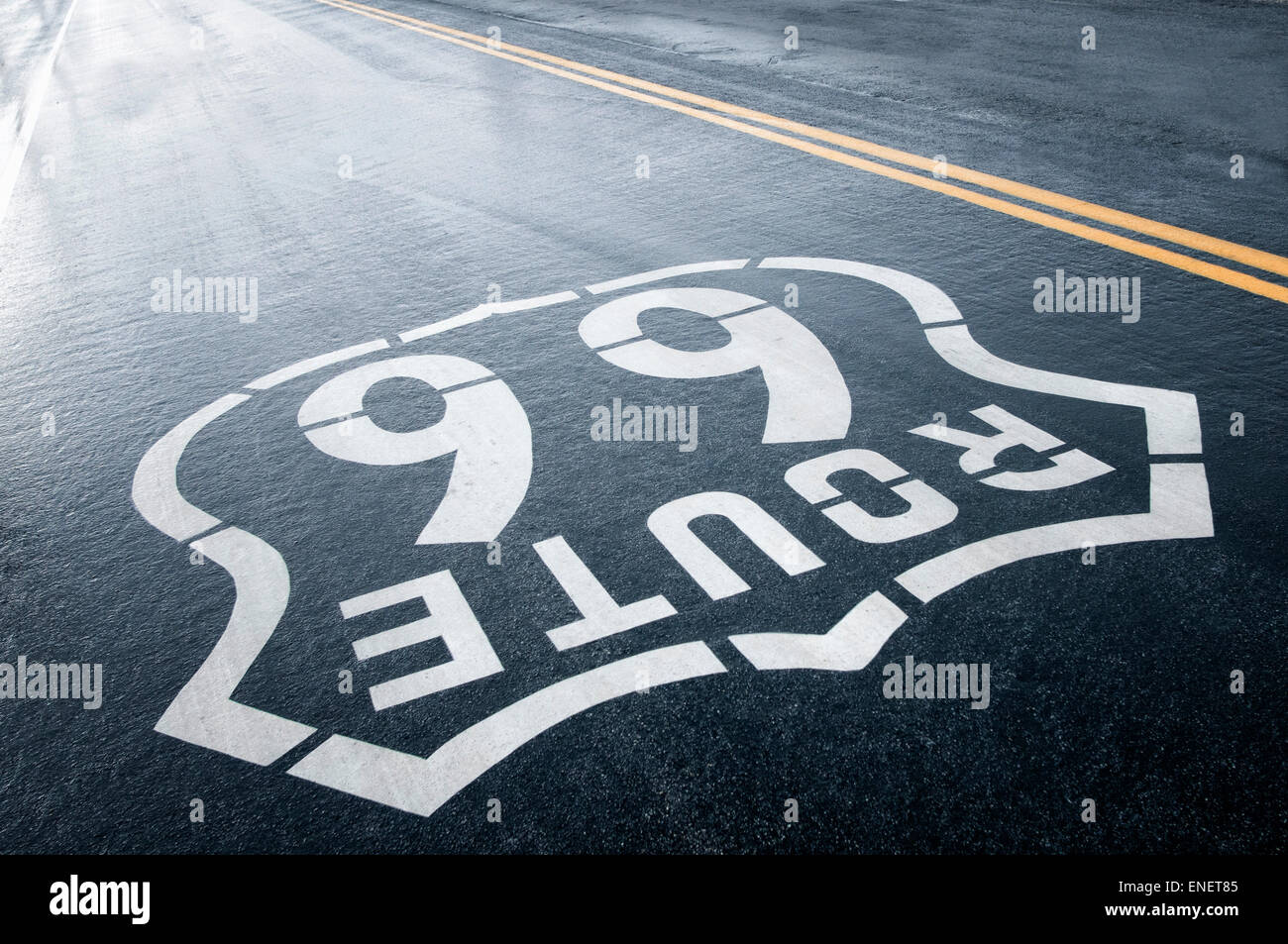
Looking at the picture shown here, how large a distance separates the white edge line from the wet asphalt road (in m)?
0.53

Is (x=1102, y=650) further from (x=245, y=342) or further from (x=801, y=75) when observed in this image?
(x=801, y=75)

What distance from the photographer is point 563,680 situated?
296 cm

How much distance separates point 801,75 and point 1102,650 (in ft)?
26.5

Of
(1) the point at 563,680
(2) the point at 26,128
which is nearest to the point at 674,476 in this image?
(1) the point at 563,680

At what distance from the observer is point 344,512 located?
389 centimetres

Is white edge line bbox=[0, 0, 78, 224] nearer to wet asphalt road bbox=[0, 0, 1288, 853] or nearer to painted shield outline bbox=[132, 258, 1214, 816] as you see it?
wet asphalt road bbox=[0, 0, 1288, 853]

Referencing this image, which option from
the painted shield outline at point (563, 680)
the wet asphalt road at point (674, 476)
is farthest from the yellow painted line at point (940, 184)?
the painted shield outline at point (563, 680)

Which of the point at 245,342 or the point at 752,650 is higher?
the point at 245,342

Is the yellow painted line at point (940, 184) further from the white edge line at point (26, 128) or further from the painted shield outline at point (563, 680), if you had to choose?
the white edge line at point (26, 128)

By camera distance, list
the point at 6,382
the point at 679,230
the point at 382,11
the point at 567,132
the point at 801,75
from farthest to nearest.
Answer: the point at 382,11, the point at 801,75, the point at 567,132, the point at 679,230, the point at 6,382
